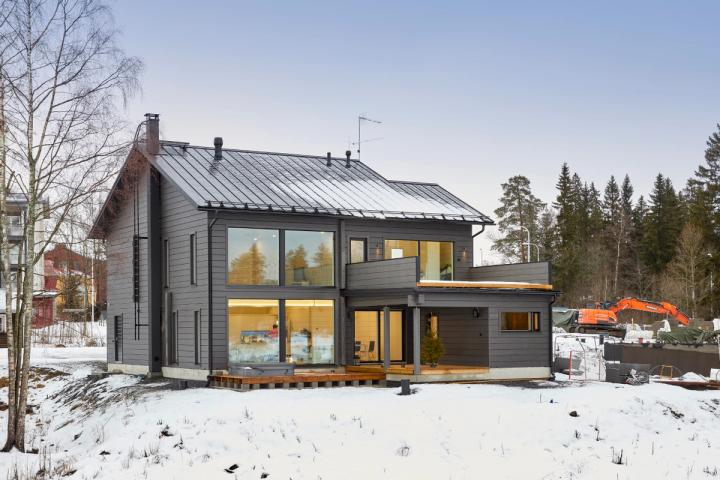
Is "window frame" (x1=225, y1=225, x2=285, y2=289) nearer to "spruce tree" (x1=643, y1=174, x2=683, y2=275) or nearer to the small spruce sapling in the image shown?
the small spruce sapling

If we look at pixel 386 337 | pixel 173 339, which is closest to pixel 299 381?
pixel 386 337

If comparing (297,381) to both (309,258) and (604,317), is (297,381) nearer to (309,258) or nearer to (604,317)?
(309,258)

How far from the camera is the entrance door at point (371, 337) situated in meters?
29.9

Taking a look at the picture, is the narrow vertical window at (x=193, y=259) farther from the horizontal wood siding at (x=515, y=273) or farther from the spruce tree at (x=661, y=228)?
the spruce tree at (x=661, y=228)

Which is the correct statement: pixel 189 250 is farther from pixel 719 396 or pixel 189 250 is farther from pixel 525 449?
pixel 719 396

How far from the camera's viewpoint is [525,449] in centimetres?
2022

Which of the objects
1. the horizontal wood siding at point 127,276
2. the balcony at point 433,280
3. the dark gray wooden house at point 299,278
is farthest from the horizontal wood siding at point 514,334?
the horizontal wood siding at point 127,276

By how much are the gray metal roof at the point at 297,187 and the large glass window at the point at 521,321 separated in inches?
152

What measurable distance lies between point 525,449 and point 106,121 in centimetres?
1197

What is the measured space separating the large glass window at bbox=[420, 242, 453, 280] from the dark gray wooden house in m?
0.04

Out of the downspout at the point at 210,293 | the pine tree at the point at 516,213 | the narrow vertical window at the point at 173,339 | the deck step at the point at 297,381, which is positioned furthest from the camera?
the pine tree at the point at 516,213

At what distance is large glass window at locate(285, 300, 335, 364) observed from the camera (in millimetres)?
28266

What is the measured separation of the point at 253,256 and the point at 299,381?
→ 14.1ft

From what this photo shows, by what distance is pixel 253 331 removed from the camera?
27.6 m
